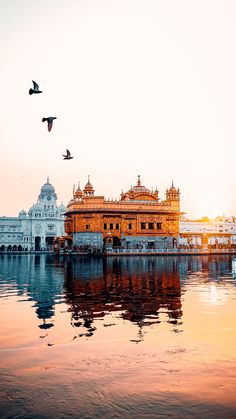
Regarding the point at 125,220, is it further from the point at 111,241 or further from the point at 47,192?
the point at 47,192

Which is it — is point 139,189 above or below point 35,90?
above

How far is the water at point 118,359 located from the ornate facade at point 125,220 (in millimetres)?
55214

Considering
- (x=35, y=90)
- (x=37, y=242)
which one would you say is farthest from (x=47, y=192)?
(x=35, y=90)

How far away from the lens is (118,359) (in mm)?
7754

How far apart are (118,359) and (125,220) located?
212 feet

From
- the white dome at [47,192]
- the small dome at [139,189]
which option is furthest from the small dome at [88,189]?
the white dome at [47,192]

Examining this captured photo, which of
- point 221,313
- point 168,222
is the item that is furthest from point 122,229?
point 221,313

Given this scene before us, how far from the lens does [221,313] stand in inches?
494

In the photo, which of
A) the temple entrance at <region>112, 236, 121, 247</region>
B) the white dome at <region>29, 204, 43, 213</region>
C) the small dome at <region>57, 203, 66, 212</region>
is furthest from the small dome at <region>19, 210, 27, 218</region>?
the temple entrance at <region>112, 236, 121, 247</region>

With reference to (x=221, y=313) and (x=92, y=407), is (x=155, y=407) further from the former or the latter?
(x=221, y=313)

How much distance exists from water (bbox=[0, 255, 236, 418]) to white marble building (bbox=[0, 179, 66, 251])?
104 m

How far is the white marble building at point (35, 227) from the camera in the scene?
4547 inches

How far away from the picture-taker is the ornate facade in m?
69.9

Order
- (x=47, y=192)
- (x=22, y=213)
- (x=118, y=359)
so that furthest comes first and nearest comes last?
→ 1. (x=47, y=192)
2. (x=22, y=213)
3. (x=118, y=359)
